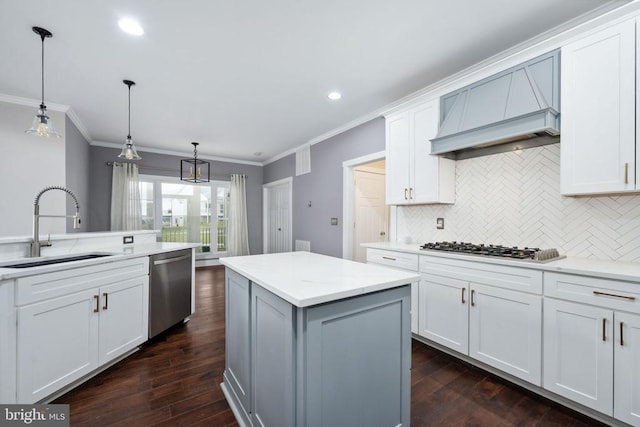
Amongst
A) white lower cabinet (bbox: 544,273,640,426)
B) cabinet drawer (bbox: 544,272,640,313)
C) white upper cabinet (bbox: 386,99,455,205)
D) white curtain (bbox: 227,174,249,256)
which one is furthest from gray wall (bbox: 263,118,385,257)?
white lower cabinet (bbox: 544,273,640,426)

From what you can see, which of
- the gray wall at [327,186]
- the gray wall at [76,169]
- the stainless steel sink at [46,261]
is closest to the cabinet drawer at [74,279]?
the stainless steel sink at [46,261]

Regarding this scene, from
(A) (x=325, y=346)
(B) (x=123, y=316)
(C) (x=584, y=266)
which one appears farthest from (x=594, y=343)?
(B) (x=123, y=316)

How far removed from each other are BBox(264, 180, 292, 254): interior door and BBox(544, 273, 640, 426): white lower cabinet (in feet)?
15.5

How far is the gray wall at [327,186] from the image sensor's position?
389cm

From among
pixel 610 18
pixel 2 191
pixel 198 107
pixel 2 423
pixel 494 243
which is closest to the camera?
pixel 2 423

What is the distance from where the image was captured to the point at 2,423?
1.47 metres

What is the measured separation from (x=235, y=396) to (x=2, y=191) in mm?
3917

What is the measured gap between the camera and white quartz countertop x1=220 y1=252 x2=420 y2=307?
111cm

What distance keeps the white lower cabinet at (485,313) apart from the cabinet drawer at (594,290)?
0.08 meters

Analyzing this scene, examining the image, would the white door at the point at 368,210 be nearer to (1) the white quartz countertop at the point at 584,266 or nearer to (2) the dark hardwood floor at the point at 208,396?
(2) the dark hardwood floor at the point at 208,396

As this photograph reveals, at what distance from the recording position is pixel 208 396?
1.89 m

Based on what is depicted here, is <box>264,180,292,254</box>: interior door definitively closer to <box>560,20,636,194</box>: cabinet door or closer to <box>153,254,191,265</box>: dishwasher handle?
<box>153,254,191,265</box>: dishwasher handle

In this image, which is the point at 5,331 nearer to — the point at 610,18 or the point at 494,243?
the point at 494,243

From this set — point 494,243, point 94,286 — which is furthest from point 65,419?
point 494,243
